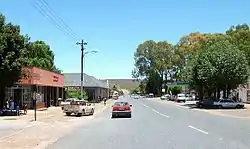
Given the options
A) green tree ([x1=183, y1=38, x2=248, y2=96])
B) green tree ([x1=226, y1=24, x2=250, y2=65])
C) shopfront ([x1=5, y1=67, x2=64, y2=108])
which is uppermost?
green tree ([x1=226, y1=24, x2=250, y2=65])

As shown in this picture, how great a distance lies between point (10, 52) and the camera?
40.4 metres

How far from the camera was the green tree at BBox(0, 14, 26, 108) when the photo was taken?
40.0 m

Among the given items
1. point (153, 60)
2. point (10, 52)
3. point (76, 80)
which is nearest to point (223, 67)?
point (10, 52)

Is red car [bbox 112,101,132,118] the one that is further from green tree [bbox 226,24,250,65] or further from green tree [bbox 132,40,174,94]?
green tree [bbox 132,40,174,94]

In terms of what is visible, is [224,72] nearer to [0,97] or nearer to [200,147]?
[0,97]

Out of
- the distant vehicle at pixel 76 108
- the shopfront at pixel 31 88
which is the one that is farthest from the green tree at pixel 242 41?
the distant vehicle at pixel 76 108

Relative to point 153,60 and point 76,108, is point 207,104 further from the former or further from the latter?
point 153,60

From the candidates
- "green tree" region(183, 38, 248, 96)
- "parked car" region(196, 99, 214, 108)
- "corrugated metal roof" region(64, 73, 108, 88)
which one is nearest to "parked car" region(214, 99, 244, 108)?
"parked car" region(196, 99, 214, 108)

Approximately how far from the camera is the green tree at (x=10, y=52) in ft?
131

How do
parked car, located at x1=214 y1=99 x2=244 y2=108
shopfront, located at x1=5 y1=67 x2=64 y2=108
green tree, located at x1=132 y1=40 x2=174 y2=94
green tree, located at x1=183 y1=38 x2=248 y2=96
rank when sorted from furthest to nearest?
green tree, located at x1=132 y1=40 x2=174 y2=94, parked car, located at x1=214 y1=99 x2=244 y2=108, green tree, located at x1=183 y1=38 x2=248 y2=96, shopfront, located at x1=5 y1=67 x2=64 y2=108

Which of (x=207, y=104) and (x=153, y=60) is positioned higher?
(x=153, y=60)

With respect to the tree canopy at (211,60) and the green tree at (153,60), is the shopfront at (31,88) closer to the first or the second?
the tree canopy at (211,60)

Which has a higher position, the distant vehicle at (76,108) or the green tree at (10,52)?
the green tree at (10,52)

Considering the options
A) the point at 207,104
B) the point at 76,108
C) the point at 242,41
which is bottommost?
the point at 207,104
